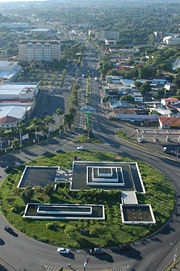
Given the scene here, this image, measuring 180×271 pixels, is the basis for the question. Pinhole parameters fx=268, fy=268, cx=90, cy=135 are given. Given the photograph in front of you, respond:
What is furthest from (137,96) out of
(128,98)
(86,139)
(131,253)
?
(131,253)

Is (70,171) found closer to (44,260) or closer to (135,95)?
(44,260)

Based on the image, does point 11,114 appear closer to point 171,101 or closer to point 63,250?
point 63,250

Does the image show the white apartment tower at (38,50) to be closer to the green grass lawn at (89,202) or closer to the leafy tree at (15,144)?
the leafy tree at (15,144)

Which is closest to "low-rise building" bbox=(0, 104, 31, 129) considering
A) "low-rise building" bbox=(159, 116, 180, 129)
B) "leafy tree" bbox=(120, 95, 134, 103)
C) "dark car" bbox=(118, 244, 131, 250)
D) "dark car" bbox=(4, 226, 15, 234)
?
"leafy tree" bbox=(120, 95, 134, 103)

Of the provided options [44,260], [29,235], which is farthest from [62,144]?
[44,260]

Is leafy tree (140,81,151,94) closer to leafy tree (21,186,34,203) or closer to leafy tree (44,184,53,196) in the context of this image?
leafy tree (44,184,53,196)

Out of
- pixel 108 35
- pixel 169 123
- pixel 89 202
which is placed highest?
pixel 108 35
